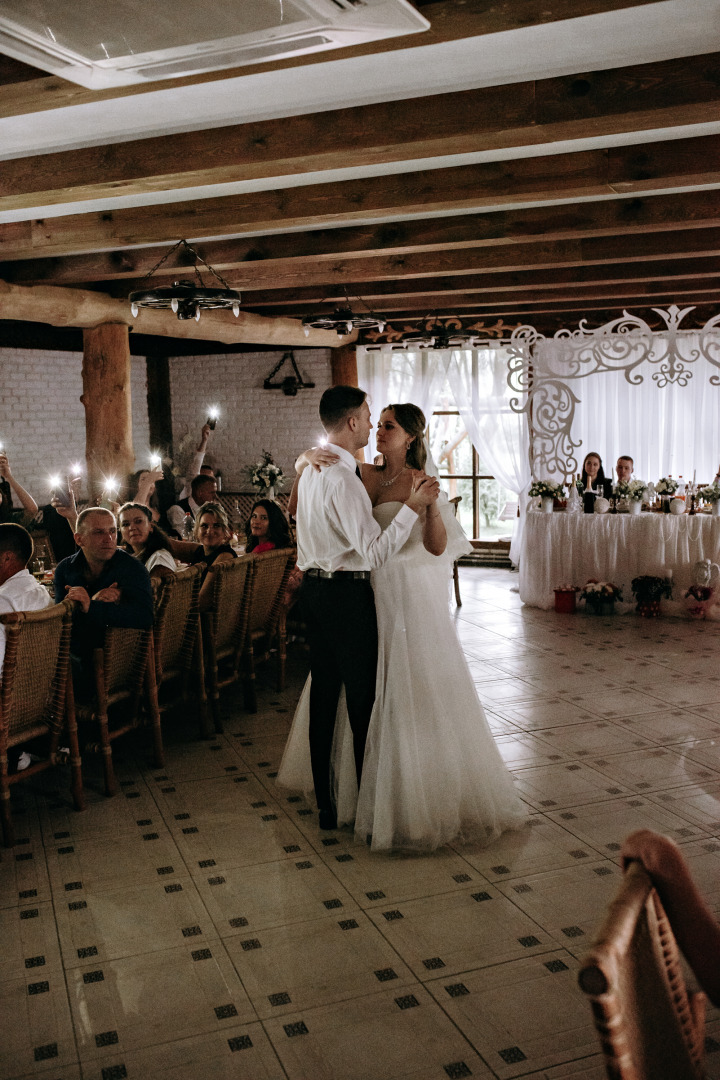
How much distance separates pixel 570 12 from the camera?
2.73 m

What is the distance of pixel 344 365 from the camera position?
1220 centimetres

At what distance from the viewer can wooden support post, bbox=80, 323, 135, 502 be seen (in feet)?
26.9

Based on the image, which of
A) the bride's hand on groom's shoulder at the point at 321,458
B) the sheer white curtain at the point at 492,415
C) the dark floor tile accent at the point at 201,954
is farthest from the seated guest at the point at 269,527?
the sheer white curtain at the point at 492,415

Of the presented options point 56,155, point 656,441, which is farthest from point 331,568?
point 656,441

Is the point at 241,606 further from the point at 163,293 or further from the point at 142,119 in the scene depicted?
the point at 142,119

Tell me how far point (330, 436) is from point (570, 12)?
169 cm

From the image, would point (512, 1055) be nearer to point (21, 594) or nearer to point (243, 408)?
point (21, 594)

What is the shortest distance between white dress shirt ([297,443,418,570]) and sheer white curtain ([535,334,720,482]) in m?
7.88

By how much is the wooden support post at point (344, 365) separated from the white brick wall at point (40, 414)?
3.32 meters

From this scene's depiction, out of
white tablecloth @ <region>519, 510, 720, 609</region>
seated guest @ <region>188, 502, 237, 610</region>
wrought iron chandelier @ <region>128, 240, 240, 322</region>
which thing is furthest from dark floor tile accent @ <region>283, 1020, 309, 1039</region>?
white tablecloth @ <region>519, 510, 720, 609</region>

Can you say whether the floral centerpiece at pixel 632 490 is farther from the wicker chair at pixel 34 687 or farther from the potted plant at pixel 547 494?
the wicker chair at pixel 34 687

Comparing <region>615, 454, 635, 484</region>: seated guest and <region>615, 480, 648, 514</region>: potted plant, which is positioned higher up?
<region>615, 454, 635, 484</region>: seated guest

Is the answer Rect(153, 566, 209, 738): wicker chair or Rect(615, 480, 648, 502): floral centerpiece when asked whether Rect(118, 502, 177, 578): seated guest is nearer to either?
Rect(153, 566, 209, 738): wicker chair

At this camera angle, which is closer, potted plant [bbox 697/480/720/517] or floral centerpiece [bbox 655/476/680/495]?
potted plant [bbox 697/480/720/517]
